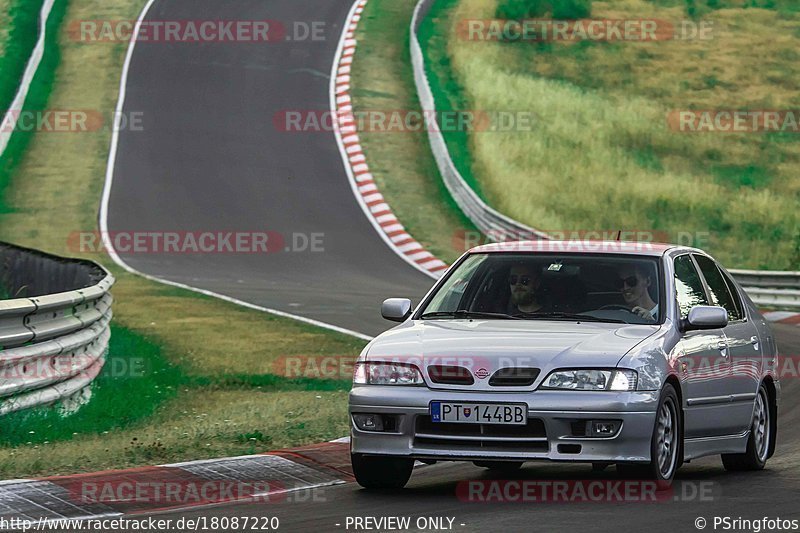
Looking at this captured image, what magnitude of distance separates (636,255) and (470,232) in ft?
70.6

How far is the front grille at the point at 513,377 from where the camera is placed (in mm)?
8727

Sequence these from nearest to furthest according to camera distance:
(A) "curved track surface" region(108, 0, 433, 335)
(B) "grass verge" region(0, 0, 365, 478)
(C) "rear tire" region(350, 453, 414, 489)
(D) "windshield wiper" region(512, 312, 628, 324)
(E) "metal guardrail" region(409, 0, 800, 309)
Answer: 1. (C) "rear tire" region(350, 453, 414, 489)
2. (D) "windshield wiper" region(512, 312, 628, 324)
3. (B) "grass verge" region(0, 0, 365, 478)
4. (E) "metal guardrail" region(409, 0, 800, 309)
5. (A) "curved track surface" region(108, 0, 433, 335)

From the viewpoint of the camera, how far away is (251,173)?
34.9 meters

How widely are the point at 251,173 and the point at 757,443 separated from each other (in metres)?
25.1

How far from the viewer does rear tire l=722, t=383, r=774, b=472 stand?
34.5ft

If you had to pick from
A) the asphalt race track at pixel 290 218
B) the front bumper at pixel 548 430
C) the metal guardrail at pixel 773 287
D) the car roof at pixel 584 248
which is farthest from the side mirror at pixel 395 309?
the metal guardrail at pixel 773 287

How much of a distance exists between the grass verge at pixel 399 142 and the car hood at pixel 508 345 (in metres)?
19.7

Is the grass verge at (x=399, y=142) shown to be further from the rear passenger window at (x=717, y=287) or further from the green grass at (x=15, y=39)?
the rear passenger window at (x=717, y=287)

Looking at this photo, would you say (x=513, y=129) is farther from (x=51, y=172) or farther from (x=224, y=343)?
(x=224, y=343)

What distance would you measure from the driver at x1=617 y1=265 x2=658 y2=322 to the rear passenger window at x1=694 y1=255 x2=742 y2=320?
813 millimetres

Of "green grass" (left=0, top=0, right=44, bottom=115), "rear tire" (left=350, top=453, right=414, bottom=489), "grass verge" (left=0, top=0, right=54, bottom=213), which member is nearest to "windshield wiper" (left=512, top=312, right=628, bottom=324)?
"rear tire" (left=350, top=453, right=414, bottom=489)

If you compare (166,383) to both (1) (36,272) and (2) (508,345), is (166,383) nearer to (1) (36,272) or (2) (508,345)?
(1) (36,272)

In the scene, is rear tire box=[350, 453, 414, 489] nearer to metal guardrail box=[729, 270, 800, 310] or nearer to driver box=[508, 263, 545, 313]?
driver box=[508, 263, 545, 313]

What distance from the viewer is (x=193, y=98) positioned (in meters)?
40.1
